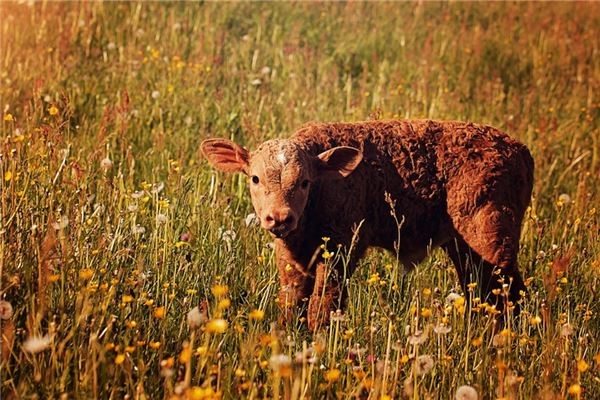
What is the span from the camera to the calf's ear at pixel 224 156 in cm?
514

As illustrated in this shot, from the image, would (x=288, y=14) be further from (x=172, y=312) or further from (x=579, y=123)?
(x=172, y=312)

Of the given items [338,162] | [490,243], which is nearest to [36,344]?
[338,162]

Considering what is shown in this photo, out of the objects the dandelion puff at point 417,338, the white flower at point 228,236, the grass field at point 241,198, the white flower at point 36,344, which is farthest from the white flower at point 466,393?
the white flower at point 228,236

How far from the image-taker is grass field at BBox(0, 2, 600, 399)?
11.7ft

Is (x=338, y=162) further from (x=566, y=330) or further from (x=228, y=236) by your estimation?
(x=566, y=330)

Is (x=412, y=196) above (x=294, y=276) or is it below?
above

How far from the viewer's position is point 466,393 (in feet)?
11.6

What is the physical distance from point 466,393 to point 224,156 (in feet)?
7.28

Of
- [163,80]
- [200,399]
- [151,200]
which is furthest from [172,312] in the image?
[163,80]

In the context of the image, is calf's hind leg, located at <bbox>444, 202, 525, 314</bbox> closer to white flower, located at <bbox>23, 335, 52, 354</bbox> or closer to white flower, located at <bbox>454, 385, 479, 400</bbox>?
white flower, located at <bbox>454, 385, 479, 400</bbox>

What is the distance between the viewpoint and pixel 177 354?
389 cm

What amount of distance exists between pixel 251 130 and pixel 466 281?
225 centimetres

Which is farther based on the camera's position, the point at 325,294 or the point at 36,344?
the point at 325,294

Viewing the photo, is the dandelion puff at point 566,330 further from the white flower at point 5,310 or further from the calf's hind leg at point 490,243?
the white flower at point 5,310
